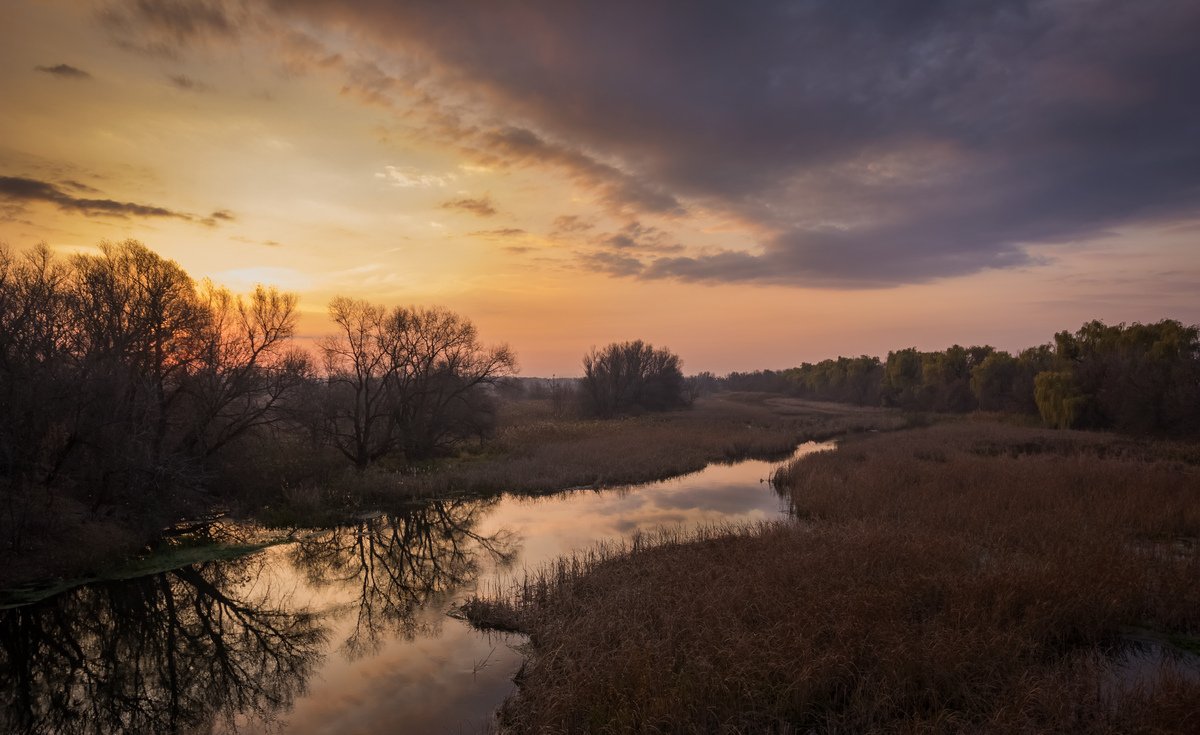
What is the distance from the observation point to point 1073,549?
1090cm

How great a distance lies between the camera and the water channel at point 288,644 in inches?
316

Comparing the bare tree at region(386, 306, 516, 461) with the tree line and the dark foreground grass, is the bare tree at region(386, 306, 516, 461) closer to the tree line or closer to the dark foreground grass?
the tree line

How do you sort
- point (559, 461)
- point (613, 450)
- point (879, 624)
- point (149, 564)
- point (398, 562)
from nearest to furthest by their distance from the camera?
1. point (879, 624)
2. point (149, 564)
3. point (398, 562)
4. point (559, 461)
5. point (613, 450)

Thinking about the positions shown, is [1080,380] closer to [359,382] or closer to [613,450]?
[613,450]

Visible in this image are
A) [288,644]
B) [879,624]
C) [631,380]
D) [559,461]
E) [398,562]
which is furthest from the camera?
[631,380]

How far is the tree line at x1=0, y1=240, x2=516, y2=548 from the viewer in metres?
13.0

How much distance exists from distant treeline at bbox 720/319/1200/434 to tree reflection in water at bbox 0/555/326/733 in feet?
140

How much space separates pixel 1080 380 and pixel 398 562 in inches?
1804

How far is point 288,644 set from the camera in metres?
10.3

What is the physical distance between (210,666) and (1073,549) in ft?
54.4

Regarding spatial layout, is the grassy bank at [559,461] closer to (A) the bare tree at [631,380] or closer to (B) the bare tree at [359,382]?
(B) the bare tree at [359,382]

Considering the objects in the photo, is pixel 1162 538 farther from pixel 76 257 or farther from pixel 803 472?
pixel 76 257

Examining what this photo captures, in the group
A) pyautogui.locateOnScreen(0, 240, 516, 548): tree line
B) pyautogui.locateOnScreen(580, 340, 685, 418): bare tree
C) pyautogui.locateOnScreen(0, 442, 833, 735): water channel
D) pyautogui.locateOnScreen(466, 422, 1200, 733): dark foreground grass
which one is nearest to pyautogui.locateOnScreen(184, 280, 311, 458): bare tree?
pyautogui.locateOnScreen(0, 240, 516, 548): tree line

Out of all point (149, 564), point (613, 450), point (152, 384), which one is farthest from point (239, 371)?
point (613, 450)
